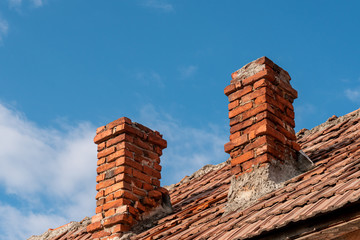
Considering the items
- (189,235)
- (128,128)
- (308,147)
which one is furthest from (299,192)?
(128,128)

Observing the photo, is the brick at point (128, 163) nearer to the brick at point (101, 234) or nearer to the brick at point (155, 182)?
the brick at point (155, 182)

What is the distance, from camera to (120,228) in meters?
6.93

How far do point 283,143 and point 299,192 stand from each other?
135 centimetres

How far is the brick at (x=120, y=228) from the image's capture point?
6930 millimetres

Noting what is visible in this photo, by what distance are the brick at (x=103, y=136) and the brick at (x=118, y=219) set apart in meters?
1.10

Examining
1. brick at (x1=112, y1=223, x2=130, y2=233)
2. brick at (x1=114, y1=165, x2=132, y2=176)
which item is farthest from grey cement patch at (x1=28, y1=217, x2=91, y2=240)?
brick at (x1=112, y1=223, x2=130, y2=233)

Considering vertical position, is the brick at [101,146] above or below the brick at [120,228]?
above

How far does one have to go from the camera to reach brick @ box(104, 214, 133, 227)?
6.93 m

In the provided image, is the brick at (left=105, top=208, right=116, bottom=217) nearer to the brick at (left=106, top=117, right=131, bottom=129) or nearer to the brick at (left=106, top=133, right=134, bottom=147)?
the brick at (left=106, top=133, right=134, bottom=147)

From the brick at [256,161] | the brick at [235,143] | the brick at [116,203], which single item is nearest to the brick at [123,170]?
the brick at [116,203]

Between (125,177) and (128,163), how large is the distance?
199 mm

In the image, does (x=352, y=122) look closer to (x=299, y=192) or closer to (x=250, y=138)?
(x=250, y=138)

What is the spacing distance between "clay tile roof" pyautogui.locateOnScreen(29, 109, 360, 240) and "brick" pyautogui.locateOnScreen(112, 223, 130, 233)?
29cm

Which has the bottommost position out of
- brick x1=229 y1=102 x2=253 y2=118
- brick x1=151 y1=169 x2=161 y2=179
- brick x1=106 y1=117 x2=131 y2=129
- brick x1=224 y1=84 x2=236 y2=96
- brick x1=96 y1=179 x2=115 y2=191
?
brick x1=96 y1=179 x2=115 y2=191
